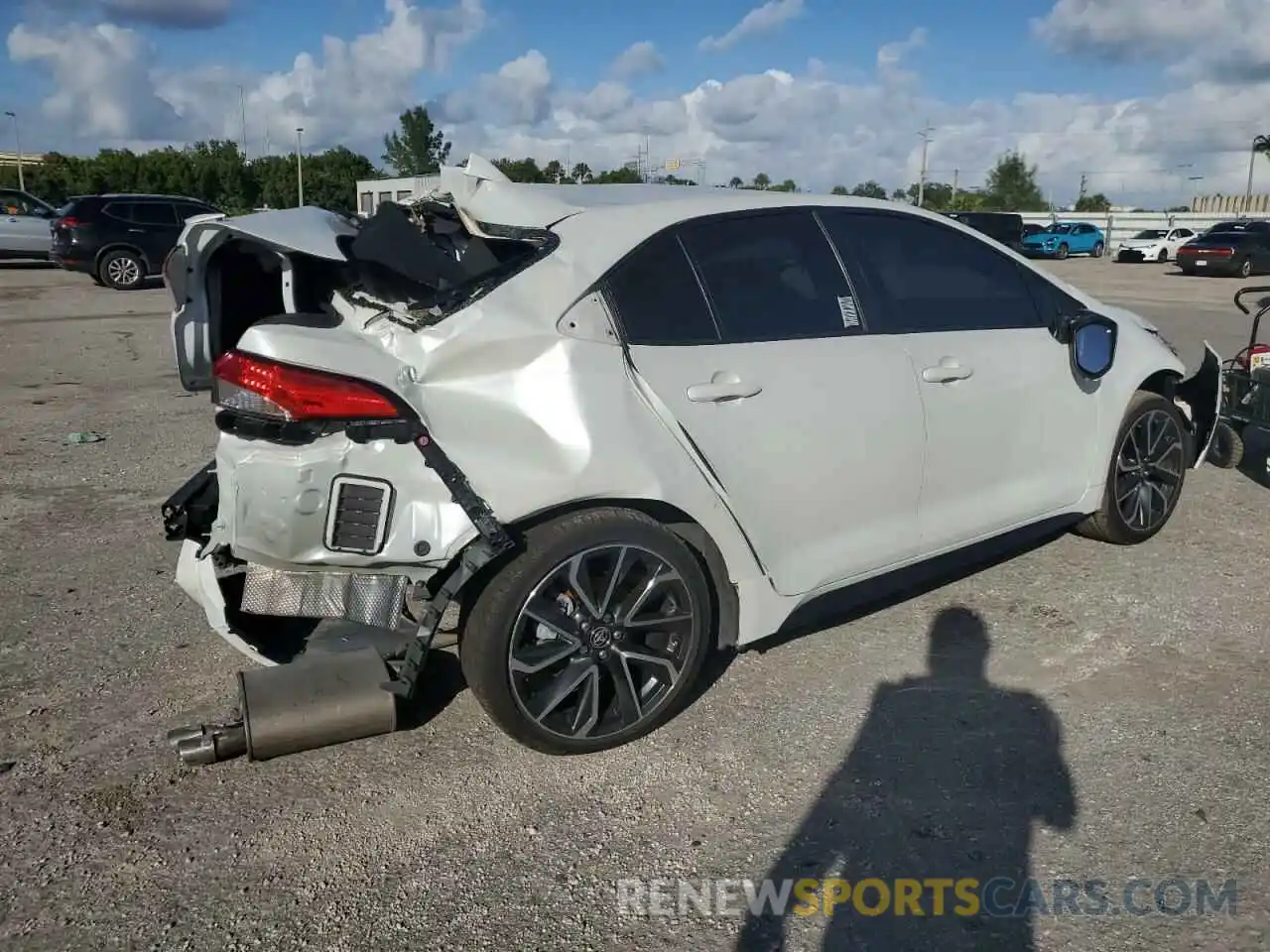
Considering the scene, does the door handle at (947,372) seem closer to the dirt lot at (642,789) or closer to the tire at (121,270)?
the dirt lot at (642,789)

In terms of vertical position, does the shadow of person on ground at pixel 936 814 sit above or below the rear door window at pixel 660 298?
below

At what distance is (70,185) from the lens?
59.2 m

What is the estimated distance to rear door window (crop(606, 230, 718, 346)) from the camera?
3291 mm

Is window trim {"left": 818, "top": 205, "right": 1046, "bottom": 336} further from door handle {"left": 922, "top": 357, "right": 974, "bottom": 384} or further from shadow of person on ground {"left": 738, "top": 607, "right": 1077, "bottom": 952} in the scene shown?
shadow of person on ground {"left": 738, "top": 607, "right": 1077, "bottom": 952}

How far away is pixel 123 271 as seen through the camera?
771 inches

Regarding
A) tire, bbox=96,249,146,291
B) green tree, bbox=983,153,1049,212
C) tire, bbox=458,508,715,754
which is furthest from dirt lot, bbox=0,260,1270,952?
green tree, bbox=983,153,1049,212

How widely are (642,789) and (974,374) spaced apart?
2.07 meters

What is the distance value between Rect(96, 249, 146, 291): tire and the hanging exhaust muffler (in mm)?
18702

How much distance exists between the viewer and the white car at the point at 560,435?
2.98 meters

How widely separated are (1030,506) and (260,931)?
3350 mm

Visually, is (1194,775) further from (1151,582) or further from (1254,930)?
Answer: (1151,582)

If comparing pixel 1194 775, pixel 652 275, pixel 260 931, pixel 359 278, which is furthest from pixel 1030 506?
pixel 260 931

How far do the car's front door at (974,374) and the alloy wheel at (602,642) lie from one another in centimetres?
121

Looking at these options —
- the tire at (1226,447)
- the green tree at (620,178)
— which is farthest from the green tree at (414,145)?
the tire at (1226,447)
